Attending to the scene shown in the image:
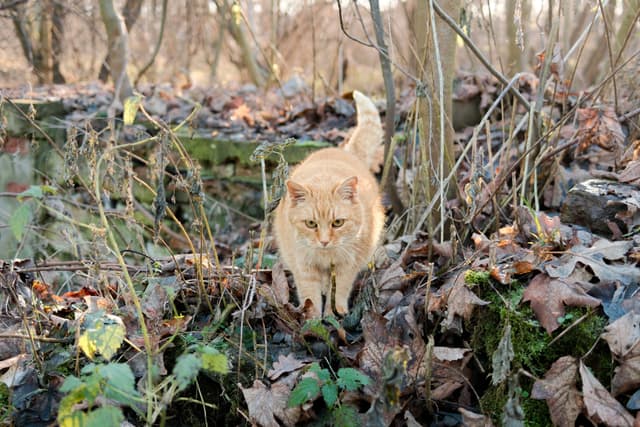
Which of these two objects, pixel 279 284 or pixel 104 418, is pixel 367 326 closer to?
pixel 279 284

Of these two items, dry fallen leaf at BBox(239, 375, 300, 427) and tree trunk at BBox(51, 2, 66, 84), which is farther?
tree trunk at BBox(51, 2, 66, 84)

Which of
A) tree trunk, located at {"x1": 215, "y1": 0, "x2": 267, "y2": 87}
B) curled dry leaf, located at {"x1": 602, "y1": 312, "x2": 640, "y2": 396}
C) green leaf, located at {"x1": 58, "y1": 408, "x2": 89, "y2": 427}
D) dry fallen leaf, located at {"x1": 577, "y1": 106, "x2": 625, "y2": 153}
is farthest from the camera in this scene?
tree trunk, located at {"x1": 215, "y1": 0, "x2": 267, "y2": 87}

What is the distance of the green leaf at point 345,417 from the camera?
221 cm

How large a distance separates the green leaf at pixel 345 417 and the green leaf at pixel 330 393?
0.14 ft

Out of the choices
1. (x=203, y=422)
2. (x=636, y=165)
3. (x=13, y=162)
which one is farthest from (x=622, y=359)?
(x=13, y=162)

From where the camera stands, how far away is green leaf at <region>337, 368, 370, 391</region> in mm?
2221

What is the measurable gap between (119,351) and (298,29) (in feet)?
23.2

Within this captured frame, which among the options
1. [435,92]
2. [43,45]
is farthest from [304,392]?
[43,45]

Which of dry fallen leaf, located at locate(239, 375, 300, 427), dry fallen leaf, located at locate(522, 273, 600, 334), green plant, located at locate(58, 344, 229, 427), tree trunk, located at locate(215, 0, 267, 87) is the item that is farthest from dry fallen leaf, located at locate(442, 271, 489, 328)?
tree trunk, located at locate(215, 0, 267, 87)

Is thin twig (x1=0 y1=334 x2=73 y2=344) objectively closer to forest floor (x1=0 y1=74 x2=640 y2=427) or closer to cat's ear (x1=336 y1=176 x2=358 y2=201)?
forest floor (x1=0 y1=74 x2=640 y2=427)

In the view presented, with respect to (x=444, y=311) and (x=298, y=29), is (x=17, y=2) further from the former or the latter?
(x=444, y=311)

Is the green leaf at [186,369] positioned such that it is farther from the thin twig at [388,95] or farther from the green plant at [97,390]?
the thin twig at [388,95]

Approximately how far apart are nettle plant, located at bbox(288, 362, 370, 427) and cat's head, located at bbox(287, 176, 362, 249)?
113cm

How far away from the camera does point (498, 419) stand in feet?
7.29
